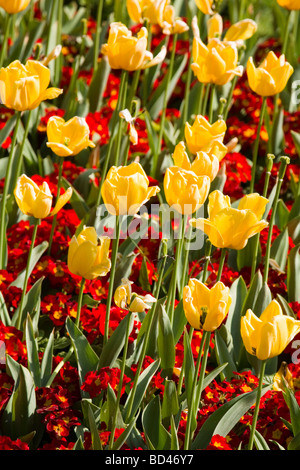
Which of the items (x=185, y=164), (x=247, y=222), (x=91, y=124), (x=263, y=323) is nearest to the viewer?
(x=263, y=323)

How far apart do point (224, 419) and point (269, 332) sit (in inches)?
14.6

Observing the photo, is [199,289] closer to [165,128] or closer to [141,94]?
[165,128]

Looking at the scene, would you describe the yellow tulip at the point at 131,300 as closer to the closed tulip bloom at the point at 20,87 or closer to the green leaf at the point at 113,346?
the green leaf at the point at 113,346

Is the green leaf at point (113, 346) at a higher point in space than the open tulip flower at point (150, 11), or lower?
lower

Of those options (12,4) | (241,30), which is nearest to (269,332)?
A: (12,4)

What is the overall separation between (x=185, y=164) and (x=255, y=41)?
7.43ft

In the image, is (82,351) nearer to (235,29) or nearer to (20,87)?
(20,87)

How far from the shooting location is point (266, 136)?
3383 mm

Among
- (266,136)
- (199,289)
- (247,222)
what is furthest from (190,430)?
(266,136)

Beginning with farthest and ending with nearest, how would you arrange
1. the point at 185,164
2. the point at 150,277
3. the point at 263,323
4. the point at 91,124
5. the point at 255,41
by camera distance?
1. the point at 255,41
2. the point at 91,124
3. the point at 150,277
4. the point at 185,164
5. the point at 263,323

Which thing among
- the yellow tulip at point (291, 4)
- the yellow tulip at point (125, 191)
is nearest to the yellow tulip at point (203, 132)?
the yellow tulip at point (125, 191)

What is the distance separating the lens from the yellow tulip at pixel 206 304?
1.58 meters

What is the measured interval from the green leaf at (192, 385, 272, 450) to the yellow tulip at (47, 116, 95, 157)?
82 centimetres

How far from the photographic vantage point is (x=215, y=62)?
2.41m
